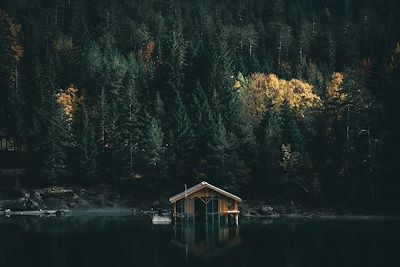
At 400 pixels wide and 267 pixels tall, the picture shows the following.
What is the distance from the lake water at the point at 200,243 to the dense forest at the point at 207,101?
1477cm

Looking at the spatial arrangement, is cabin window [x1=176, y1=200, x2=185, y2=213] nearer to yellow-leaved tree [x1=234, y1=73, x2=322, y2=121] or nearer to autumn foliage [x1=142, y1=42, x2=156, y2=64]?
yellow-leaved tree [x1=234, y1=73, x2=322, y2=121]

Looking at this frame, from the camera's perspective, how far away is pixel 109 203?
102 metres

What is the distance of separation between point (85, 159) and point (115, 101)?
1568 cm

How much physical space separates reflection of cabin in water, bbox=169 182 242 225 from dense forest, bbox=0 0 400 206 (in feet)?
38.2

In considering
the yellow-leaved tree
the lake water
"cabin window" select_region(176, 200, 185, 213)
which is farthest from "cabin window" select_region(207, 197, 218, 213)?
the yellow-leaved tree

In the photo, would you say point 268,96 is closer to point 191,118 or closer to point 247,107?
point 247,107

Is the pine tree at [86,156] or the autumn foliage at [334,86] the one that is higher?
the autumn foliage at [334,86]

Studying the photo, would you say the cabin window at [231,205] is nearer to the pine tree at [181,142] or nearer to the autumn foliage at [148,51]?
the pine tree at [181,142]

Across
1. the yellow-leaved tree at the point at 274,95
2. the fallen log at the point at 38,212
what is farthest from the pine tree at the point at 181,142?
the fallen log at the point at 38,212

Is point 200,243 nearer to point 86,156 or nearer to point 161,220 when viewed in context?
point 161,220

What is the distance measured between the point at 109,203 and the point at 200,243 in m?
42.3

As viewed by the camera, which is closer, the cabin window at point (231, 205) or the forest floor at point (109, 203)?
the cabin window at point (231, 205)

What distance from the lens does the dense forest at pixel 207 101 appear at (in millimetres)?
96812

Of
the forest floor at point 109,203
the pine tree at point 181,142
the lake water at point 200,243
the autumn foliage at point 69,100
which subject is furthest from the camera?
the autumn foliage at point 69,100
